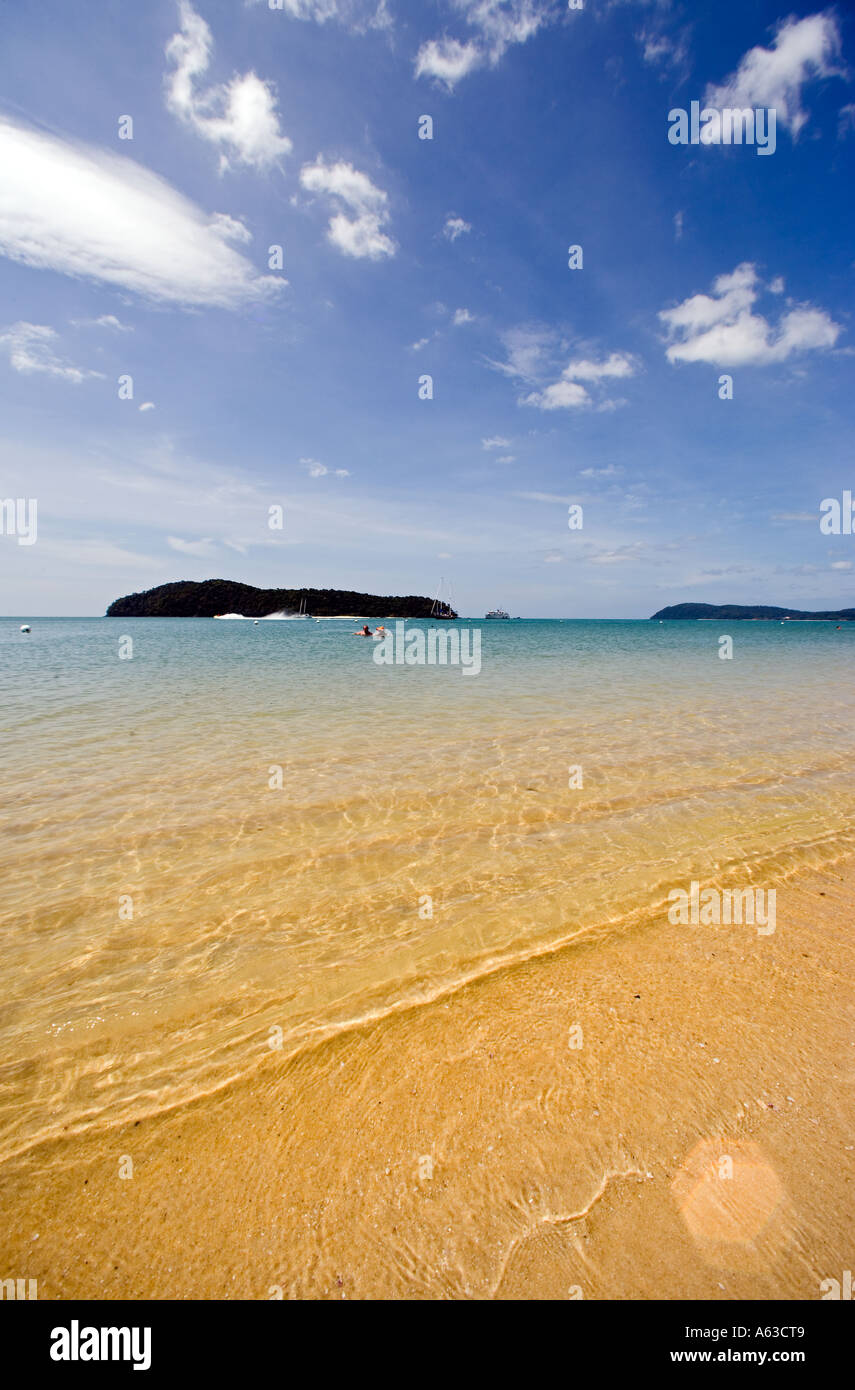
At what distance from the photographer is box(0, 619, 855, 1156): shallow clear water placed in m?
4.56

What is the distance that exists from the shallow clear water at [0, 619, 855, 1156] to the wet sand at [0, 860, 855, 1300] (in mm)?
522

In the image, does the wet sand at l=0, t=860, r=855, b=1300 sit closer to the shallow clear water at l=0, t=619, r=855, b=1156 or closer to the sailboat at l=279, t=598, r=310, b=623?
the shallow clear water at l=0, t=619, r=855, b=1156

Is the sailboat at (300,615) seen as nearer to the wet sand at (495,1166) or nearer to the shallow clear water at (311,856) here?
the shallow clear water at (311,856)

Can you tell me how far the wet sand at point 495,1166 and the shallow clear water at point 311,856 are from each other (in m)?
0.52

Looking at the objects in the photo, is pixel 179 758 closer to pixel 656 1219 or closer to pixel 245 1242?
pixel 245 1242

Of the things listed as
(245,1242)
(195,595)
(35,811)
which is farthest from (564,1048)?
(195,595)

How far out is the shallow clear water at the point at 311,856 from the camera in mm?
4562

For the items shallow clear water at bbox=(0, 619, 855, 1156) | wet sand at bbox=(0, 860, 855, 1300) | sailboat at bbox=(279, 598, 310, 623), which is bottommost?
wet sand at bbox=(0, 860, 855, 1300)

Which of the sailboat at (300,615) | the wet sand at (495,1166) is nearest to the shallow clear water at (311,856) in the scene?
the wet sand at (495,1166)

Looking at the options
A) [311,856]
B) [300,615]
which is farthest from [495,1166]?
[300,615]

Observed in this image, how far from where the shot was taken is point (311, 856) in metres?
7.61

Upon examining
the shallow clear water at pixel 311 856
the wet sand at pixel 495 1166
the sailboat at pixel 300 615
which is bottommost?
the wet sand at pixel 495 1166

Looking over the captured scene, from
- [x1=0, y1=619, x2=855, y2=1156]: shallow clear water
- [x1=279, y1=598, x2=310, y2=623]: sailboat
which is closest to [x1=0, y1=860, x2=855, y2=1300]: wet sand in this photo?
[x1=0, y1=619, x2=855, y2=1156]: shallow clear water

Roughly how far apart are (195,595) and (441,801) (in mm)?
210358
